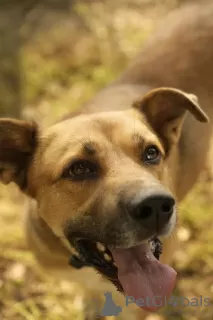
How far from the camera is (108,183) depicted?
2.31 m

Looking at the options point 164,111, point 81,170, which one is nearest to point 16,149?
point 81,170

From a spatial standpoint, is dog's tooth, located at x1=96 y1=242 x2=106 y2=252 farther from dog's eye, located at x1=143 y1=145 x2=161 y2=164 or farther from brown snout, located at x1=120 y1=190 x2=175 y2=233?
dog's eye, located at x1=143 y1=145 x2=161 y2=164

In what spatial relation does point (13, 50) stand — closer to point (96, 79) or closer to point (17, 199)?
point (96, 79)

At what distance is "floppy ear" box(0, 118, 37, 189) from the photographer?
8.71ft

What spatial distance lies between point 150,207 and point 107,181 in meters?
0.31

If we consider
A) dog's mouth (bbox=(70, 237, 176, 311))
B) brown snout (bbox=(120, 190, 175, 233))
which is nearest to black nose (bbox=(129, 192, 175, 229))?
brown snout (bbox=(120, 190, 175, 233))

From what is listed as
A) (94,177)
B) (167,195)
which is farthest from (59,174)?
(167,195)

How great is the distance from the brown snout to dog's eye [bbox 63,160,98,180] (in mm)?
348

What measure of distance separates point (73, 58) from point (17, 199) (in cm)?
235

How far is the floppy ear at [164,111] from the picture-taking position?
9.21ft

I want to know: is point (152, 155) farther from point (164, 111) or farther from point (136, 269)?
point (136, 269)

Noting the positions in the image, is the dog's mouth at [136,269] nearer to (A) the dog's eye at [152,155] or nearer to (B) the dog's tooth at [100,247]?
(B) the dog's tooth at [100,247]

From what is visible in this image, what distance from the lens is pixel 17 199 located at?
14.6 ft

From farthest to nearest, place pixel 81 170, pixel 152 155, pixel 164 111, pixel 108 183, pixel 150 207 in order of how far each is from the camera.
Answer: pixel 164 111 → pixel 152 155 → pixel 81 170 → pixel 108 183 → pixel 150 207
